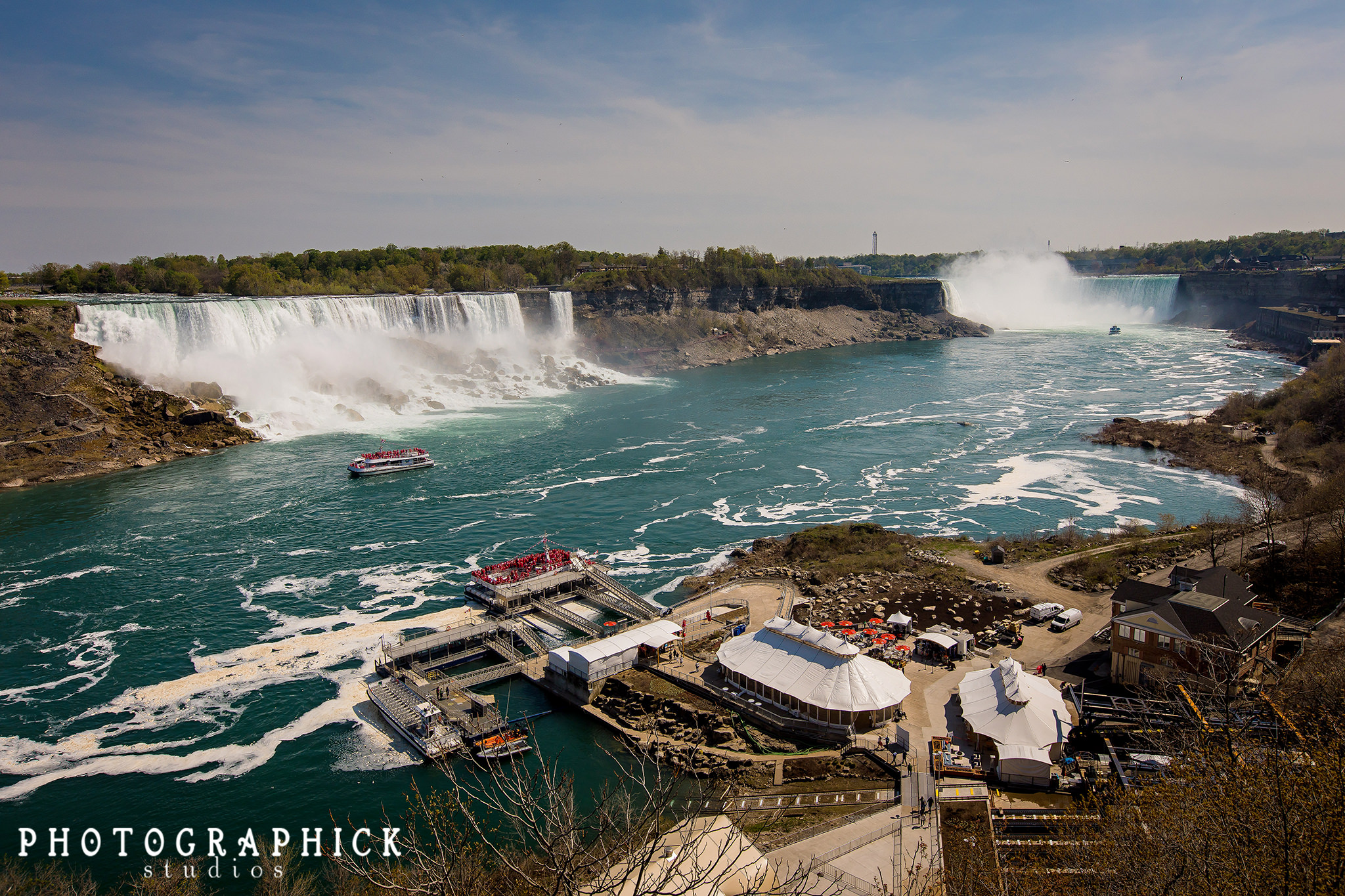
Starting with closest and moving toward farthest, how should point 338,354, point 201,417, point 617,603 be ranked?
1. point 617,603
2. point 201,417
3. point 338,354

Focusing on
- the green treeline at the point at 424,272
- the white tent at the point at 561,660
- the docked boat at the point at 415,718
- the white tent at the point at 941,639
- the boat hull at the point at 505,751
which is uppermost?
the green treeline at the point at 424,272

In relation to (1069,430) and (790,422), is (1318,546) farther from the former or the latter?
(790,422)

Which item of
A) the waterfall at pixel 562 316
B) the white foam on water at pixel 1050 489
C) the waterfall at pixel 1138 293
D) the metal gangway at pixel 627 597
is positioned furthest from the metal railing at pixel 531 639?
the waterfall at pixel 1138 293

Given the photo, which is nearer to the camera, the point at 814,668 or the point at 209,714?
the point at 814,668

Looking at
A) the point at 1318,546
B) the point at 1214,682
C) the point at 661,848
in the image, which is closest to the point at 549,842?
the point at 661,848

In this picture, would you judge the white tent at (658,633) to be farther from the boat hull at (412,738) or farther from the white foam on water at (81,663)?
the white foam on water at (81,663)

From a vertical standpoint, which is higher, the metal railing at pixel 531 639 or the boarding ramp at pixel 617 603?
the boarding ramp at pixel 617 603

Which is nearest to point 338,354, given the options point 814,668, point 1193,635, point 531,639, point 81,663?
point 81,663

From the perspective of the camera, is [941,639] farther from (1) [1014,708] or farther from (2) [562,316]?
(2) [562,316]
